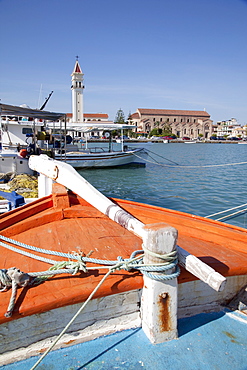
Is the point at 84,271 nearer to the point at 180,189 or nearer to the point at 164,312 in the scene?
the point at 164,312

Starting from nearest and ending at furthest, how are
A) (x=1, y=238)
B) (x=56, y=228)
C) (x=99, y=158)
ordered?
(x=1, y=238), (x=56, y=228), (x=99, y=158)

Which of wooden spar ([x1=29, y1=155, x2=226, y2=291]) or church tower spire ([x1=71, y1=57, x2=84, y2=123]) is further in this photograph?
church tower spire ([x1=71, y1=57, x2=84, y2=123])

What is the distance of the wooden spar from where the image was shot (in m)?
2.01

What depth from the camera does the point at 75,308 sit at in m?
2.24

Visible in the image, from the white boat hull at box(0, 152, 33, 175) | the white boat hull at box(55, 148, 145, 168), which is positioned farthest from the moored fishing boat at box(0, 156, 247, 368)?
the white boat hull at box(55, 148, 145, 168)

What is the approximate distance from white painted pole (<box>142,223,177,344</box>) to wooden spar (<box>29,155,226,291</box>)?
0.42 ft

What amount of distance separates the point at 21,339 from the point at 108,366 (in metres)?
0.71

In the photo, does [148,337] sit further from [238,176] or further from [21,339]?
[238,176]

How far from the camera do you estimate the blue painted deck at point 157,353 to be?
2164 mm

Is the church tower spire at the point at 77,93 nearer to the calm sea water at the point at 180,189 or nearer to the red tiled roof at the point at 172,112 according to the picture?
the red tiled roof at the point at 172,112

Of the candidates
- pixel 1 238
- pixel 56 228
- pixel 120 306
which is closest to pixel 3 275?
pixel 1 238

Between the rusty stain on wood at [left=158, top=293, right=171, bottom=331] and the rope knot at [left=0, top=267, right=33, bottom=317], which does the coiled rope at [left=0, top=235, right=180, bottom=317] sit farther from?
the rusty stain on wood at [left=158, top=293, right=171, bottom=331]

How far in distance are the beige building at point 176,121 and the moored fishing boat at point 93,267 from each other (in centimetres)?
11332

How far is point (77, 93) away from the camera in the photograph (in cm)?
6994
